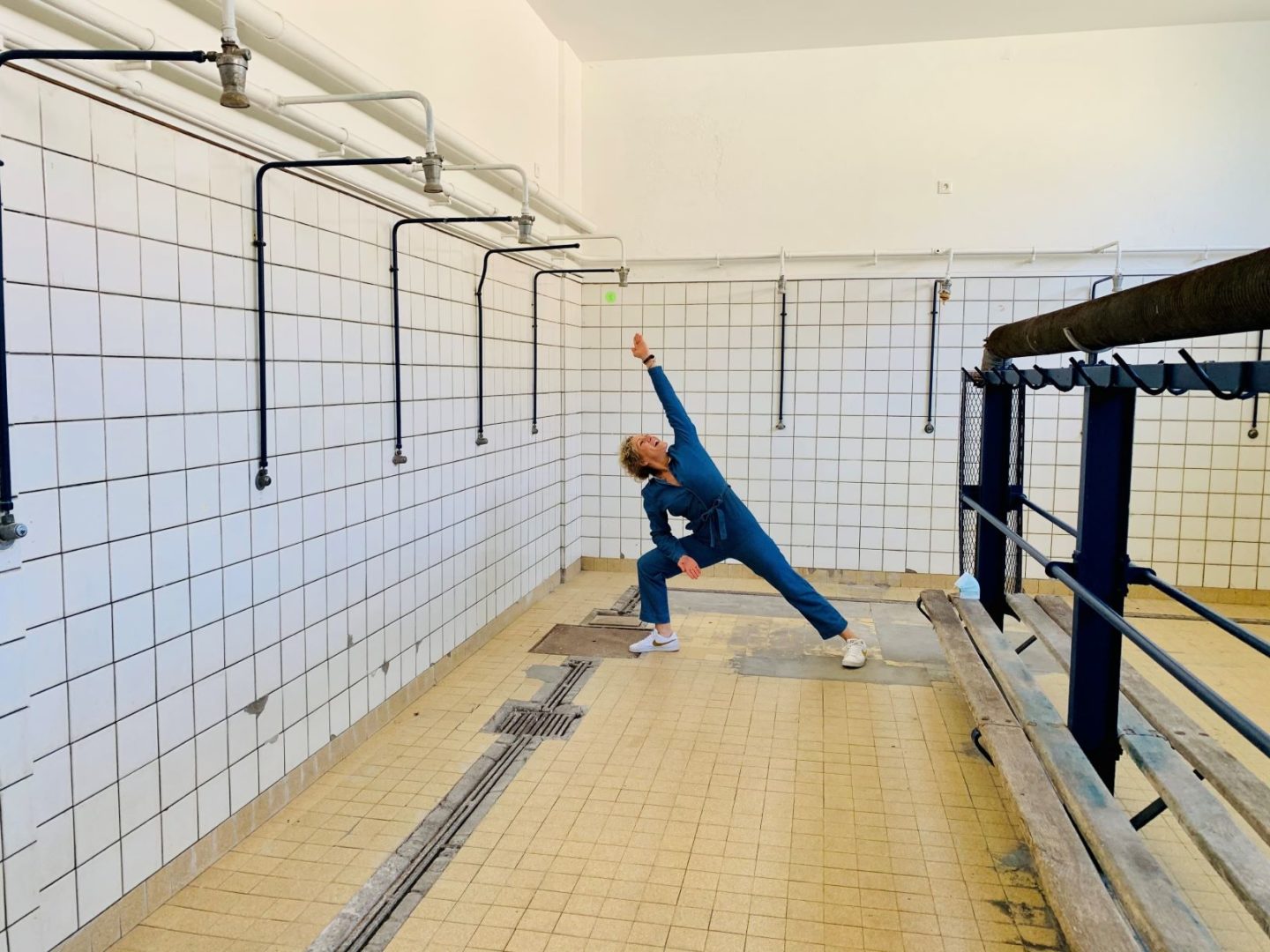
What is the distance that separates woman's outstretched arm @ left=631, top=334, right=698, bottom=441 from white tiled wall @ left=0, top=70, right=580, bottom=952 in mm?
944

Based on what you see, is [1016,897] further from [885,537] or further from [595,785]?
[885,537]

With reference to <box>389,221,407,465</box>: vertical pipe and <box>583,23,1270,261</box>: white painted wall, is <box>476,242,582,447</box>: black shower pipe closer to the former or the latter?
<box>389,221,407,465</box>: vertical pipe

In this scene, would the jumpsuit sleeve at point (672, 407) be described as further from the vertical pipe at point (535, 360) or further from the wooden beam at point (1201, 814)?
the wooden beam at point (1201, 814)

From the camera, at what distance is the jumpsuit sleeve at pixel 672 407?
13.0 ft

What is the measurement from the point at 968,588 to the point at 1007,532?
→ 0.97 m

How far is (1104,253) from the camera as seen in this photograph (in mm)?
5215

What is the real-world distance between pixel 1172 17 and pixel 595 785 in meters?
5.28

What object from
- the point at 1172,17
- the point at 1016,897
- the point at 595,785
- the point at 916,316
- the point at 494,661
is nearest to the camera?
the point at 1016,897

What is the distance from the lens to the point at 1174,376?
5.74 ft

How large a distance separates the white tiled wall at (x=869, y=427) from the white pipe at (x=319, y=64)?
2222mm

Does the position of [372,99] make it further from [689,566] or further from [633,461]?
[689,566]

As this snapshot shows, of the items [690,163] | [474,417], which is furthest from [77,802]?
[690,163]

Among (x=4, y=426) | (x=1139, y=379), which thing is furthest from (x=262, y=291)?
(x=1139, y=379)

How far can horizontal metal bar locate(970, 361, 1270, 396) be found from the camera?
1481mm
